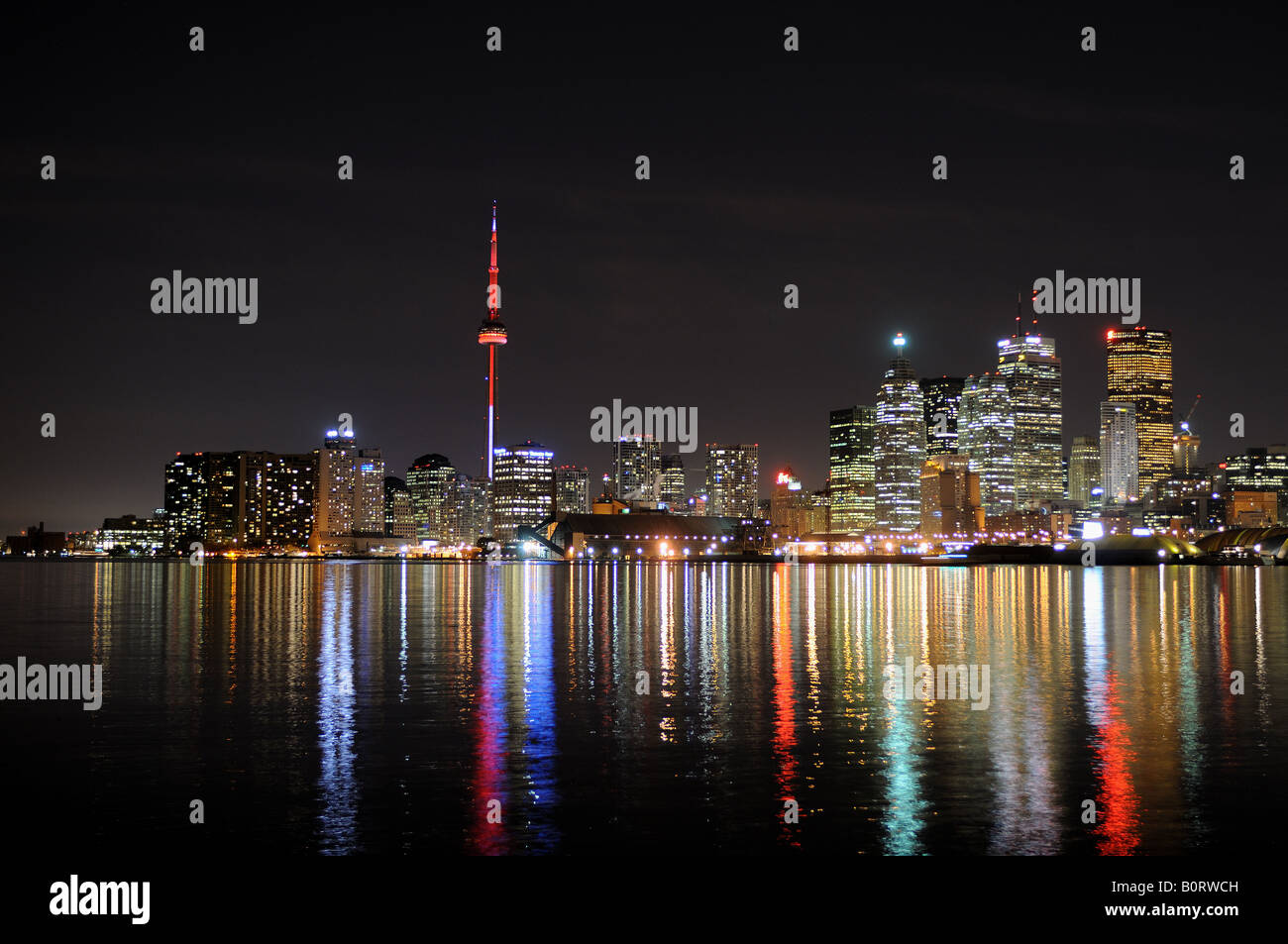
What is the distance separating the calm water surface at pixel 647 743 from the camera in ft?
64.4

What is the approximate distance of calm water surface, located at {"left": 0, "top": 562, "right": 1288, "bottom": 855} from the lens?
19.6 metres

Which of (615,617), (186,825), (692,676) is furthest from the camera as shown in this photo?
(615,617)

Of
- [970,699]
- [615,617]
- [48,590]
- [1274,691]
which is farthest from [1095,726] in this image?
[48,590]

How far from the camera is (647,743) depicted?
28016mm

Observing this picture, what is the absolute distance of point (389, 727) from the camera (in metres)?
29.8
